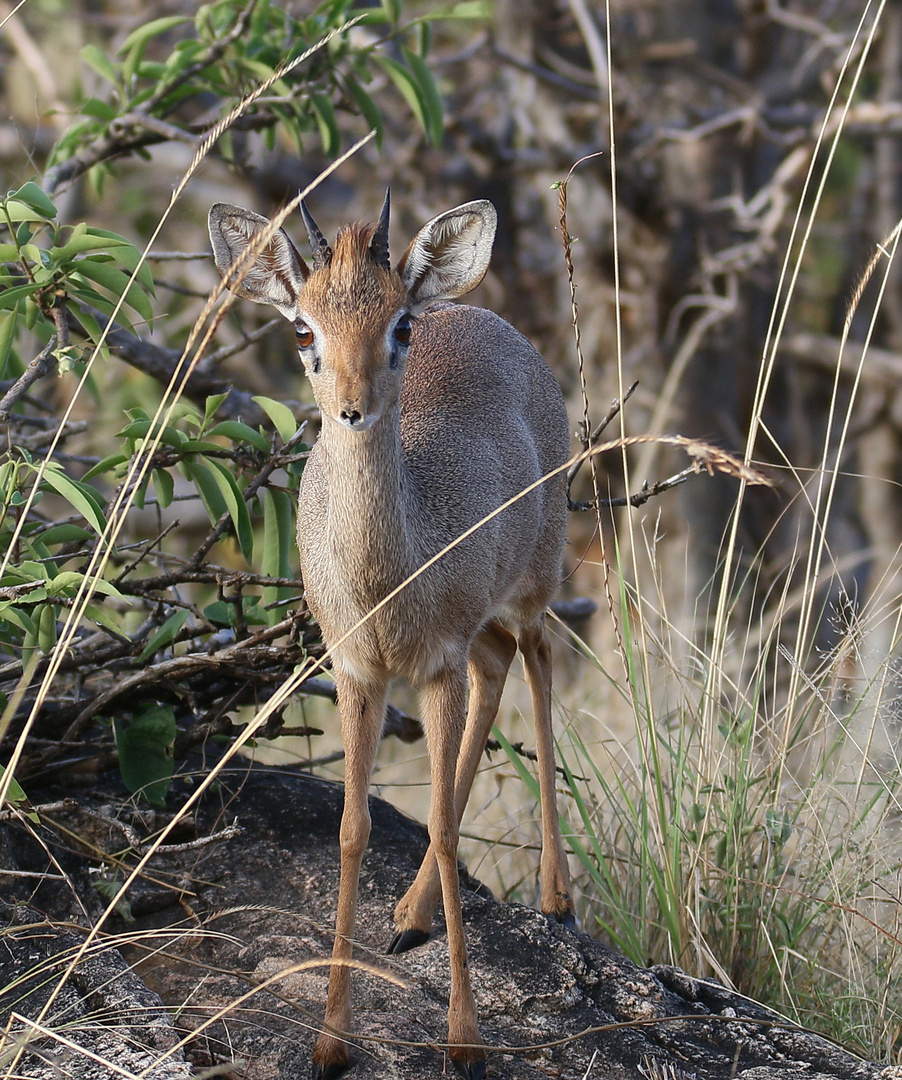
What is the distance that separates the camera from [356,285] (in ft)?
11.1

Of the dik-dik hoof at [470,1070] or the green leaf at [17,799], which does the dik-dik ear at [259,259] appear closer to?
the green leaf at [17,799]

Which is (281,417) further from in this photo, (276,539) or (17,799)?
(17,799)

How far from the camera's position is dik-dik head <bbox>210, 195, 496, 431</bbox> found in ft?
10.6

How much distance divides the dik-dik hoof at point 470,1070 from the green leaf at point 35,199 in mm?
2494

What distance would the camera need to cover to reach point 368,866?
4062 mm

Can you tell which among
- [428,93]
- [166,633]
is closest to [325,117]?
[428,93]

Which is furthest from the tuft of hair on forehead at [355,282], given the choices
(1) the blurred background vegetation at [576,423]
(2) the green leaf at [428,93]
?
(2) the green leaf at [428,93]

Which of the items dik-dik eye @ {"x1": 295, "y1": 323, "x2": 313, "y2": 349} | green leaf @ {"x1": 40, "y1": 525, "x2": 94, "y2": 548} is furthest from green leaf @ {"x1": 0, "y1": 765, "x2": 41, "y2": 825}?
dik-dik eye @ {"x1": 295, "y1": 323, "x2": 313, "y2": 349}

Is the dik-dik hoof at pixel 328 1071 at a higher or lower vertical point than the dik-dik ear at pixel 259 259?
lower

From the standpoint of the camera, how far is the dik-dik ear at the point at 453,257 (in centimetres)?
357

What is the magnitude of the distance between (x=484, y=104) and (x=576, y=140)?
140 cm

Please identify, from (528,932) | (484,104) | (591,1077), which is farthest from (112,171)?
(484,104)

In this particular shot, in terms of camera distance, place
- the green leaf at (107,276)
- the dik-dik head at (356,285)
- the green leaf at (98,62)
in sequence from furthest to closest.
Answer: the green leaf at (98,62)
the green leaf at (107,276)
the dik-dik head at (356,285)

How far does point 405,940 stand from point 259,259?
6.47ft
